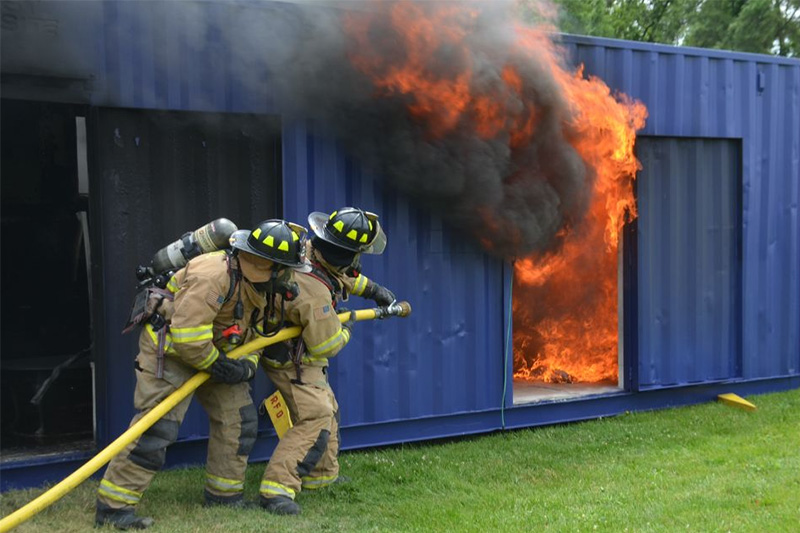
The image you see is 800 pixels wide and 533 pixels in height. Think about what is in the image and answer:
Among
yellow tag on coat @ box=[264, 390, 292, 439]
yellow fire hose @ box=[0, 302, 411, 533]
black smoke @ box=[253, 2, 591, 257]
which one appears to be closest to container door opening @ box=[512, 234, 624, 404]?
black smoke @ box=[253, 2, 591, 257]

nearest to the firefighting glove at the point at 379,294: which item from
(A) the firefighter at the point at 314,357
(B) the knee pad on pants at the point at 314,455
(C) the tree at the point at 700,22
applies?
(A) the firefighter at the point at 314,357

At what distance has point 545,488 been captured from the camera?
621 cm

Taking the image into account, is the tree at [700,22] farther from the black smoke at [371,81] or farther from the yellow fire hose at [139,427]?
the yellow fire hose at [139,427]

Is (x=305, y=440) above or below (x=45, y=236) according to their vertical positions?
below

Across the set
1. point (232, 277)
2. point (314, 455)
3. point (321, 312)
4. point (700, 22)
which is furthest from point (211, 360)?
point (700, 22)

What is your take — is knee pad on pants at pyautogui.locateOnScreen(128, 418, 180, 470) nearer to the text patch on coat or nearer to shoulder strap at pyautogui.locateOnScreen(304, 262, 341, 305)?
the text patch on coat

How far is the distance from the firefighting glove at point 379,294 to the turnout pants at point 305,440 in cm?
75

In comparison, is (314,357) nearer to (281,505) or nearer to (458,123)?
(281,505)

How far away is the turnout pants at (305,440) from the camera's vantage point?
18.4 feet

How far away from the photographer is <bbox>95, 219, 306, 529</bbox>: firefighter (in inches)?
205

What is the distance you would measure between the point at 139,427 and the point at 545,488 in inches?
118

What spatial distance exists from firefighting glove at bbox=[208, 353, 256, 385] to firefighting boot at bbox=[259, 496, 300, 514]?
83 cm

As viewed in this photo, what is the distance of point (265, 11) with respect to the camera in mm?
6590

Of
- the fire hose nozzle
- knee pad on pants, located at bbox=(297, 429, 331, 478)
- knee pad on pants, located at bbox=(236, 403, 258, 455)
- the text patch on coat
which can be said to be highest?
the text patch on coat
